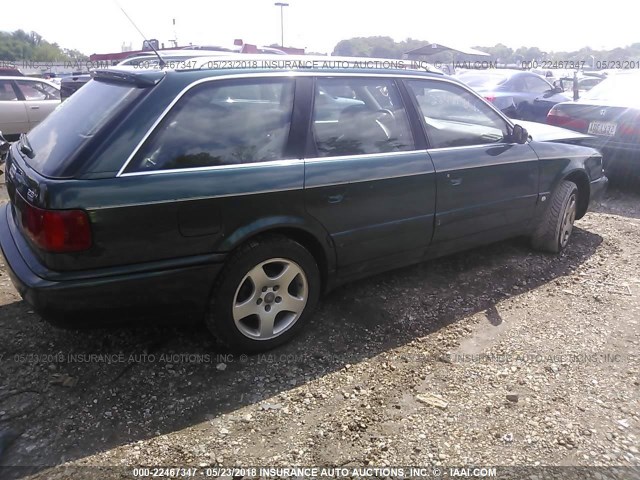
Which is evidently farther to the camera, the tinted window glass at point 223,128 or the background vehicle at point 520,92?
the background vehicle at point 520,92

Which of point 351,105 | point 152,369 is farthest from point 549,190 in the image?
point 152,369

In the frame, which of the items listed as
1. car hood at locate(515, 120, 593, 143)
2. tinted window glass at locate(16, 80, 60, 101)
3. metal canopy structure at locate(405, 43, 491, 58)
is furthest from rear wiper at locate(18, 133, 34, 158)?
metal canopy structure at locate(405, 43, 491, 58)

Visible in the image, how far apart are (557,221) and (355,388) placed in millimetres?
2762

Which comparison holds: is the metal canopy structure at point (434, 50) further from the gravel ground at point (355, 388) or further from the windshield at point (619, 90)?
the gravel ground at point (355, 388)

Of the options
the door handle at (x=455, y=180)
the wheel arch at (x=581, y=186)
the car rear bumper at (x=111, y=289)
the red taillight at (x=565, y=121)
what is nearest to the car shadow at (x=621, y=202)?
the red taillight at (x=565, y=121)

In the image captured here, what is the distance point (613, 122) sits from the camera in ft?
20.9

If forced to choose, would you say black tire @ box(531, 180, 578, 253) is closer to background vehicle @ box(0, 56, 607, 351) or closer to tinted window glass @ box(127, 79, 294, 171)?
background vehicle @ box(0, 56, 607, 351)

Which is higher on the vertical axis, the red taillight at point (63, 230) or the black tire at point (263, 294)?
the red taillight at point (63, 230)

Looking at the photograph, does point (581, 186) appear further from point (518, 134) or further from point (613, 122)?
point (613, 122)

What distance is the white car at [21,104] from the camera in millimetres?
9242

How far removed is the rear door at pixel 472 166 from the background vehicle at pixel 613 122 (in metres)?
2.65

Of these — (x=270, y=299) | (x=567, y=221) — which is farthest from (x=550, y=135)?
(x=270, y=299)

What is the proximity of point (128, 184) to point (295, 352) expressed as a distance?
1395mm

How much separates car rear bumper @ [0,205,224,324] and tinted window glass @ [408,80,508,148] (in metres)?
1.88
